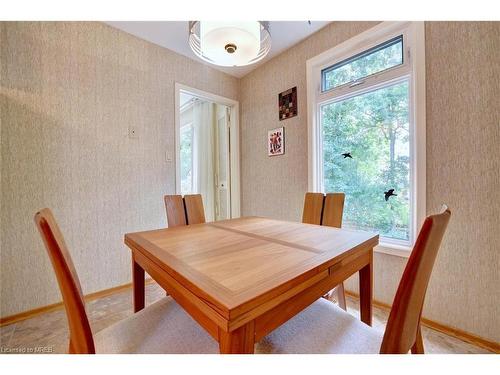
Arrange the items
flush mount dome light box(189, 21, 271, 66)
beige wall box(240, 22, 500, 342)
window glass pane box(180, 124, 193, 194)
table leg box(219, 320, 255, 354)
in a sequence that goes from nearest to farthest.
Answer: table leg box(219, 320, 255, 354) < flush mount dome light box(189, 21, 271, 66) < beige wall box(240, 22, 500, 342) < window glass pane box(180, 124, 193, 194)

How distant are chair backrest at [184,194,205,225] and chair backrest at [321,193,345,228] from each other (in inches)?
38.9

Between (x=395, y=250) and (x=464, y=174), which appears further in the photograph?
(x=395, y=250)

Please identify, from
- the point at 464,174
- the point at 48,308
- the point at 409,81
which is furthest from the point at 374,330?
the point at 48,308

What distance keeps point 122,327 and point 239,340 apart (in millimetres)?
594

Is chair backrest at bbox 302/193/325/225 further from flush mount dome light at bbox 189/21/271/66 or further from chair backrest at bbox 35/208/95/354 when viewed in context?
chair backrest at bbox 35/208/95/354

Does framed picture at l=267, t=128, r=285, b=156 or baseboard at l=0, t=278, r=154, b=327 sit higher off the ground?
framed picture at l=267, t=128, r=285, b=156

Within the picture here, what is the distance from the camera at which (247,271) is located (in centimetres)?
70

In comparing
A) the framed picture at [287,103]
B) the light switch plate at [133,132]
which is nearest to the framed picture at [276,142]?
the framed picture at [287,103]

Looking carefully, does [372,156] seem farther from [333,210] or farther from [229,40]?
[229,40]

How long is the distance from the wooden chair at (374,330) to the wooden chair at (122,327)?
0.27 meters

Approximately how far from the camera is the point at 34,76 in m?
→ 1.78

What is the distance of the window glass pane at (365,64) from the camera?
181cm

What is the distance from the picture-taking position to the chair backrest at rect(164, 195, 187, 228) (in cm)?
168

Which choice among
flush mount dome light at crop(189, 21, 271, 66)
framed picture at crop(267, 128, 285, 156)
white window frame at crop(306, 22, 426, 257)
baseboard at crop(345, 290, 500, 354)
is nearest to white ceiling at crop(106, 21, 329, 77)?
white window frame at crop(306, 22, 426, 257)
